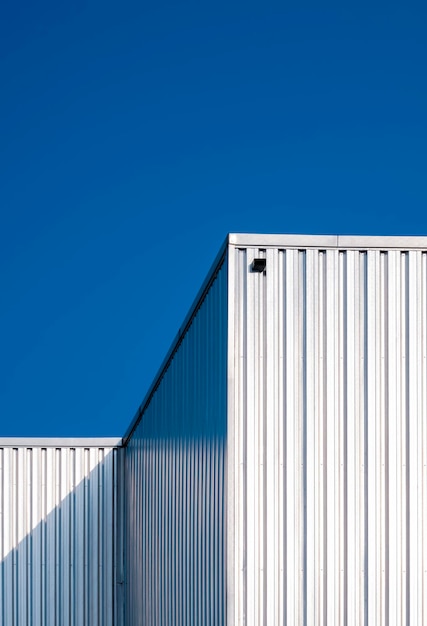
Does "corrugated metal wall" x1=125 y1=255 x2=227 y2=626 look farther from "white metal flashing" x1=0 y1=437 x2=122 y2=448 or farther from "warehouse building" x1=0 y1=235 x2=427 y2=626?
"white metal flashing" x1=0 y1=437 x2=122 y2=448

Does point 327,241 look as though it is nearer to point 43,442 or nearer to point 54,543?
point 43,442

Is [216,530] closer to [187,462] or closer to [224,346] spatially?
[224,346]

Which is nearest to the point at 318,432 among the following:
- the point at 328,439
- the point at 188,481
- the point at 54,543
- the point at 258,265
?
the point at 328,439

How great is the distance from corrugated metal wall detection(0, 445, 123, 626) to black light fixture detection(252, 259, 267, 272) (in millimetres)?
10390

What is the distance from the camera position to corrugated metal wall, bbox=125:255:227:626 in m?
7.11

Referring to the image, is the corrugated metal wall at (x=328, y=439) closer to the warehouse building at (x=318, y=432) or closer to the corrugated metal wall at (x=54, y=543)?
the warehouse building at (x=318, y=432)

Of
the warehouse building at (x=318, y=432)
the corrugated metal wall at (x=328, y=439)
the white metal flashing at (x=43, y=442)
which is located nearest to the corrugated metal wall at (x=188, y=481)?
the warehouse building at (x=318, y=432)

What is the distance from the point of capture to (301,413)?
6766 mm

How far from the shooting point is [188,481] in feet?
29.1

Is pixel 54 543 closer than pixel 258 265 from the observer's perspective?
No

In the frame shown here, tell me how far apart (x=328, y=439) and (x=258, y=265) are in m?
1.11

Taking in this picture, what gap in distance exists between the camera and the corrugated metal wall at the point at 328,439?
6629 mm

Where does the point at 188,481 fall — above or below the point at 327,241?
below

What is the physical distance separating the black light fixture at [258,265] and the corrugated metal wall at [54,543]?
1039 centimetres
